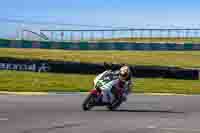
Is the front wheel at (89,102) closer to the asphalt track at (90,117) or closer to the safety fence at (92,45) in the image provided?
the asphalt track at (90,117)

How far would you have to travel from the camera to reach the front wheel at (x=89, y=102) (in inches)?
586

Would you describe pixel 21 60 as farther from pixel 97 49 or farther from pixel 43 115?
pixel 97 49

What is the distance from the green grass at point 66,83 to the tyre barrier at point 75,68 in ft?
0.85

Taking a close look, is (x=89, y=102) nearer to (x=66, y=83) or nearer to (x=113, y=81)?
(x=113, y=81)

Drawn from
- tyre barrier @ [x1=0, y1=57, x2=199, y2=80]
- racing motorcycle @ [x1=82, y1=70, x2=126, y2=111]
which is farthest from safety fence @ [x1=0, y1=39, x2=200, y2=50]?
racing motorcycle @ [x1=82, y1=70, x2=126, y2=111]

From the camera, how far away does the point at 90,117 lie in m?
13.7

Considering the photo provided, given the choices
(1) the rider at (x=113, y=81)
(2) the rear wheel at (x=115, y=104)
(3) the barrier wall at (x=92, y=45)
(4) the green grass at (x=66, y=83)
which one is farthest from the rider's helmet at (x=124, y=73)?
(3) the barrier wall at (x=92, y=45)

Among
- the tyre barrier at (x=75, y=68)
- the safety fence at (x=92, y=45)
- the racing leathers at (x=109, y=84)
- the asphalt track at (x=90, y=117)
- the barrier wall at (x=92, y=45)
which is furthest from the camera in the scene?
the safety fence at (x=92, y=45)

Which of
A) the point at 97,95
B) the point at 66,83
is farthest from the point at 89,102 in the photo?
the point at 66,83

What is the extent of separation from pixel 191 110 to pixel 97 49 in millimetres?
44309

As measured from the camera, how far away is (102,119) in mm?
13445

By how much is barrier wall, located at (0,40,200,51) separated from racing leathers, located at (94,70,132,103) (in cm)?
4200

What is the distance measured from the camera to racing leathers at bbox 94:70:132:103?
1498 cm

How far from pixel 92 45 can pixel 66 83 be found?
35507mm
